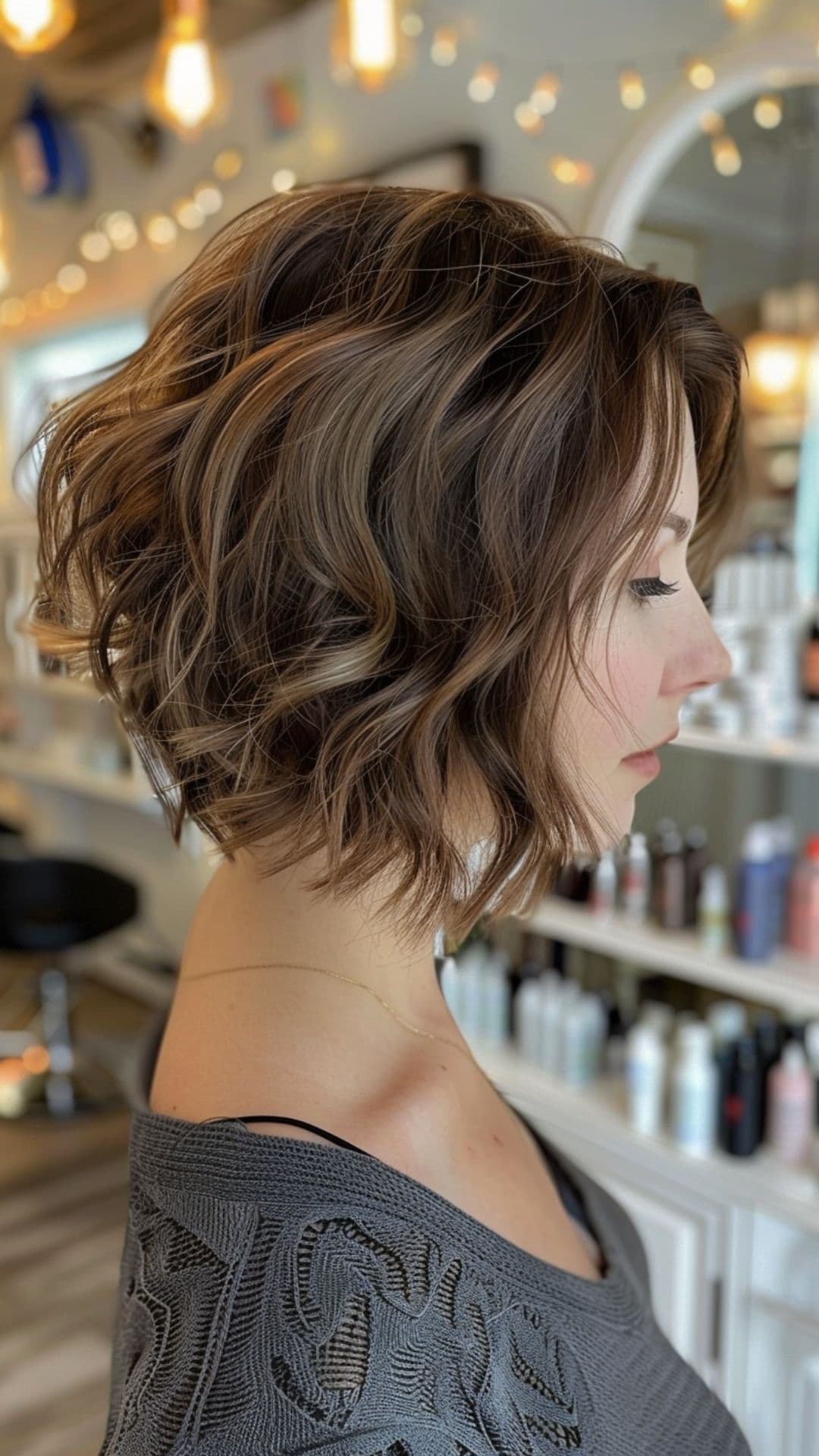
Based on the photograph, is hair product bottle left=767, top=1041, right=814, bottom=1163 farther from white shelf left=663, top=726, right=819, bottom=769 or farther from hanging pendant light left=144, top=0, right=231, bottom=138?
hanging pendant light left=144, top=0, right=231, bottom=138

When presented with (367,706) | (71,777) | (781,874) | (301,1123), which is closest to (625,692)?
(367,706)

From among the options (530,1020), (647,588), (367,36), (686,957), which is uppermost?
(367,36)

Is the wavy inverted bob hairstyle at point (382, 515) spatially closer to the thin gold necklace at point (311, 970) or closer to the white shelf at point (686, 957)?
the thin gold necklace at point (311, 970)

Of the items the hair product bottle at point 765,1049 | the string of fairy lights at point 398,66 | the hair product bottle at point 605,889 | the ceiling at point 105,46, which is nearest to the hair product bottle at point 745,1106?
the hair product bottle at point 765,1049

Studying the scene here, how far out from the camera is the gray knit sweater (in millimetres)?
531

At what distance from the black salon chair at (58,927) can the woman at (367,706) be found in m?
2.32

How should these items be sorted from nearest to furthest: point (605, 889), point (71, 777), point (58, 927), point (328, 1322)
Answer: point (328, 1322)
point (605, 889)
point (58, 927)
point (71, 777)

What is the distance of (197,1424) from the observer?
53 centimetres

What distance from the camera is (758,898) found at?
1713 mm

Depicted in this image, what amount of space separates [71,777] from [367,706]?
302cm

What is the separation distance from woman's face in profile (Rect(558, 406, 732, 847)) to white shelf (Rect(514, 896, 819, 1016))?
0.85 meters

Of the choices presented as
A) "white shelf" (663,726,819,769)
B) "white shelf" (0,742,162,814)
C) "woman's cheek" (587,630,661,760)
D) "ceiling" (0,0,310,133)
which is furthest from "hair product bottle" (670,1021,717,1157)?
"ceiling" (0,0,310,133)

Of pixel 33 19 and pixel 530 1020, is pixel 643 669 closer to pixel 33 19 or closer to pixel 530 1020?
pixel 530 1020

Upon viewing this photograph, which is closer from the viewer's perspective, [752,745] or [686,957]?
[752,745]
